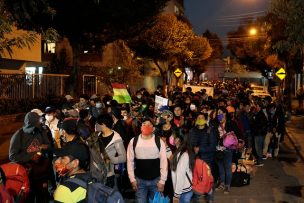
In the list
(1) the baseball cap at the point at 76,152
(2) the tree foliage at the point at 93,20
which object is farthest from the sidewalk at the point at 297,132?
(1) the baseball cap at the point at 76,152

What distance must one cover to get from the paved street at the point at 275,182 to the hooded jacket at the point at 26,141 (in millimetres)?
3809

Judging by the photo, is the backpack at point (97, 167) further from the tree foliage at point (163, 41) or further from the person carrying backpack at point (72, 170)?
the tree foliage at point (163, 41)

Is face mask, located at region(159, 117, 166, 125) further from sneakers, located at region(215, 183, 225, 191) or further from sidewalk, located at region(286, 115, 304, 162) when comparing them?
sidewalk, located at region(286, 115, 304, 162)

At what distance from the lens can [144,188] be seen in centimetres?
671

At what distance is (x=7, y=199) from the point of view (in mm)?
4312

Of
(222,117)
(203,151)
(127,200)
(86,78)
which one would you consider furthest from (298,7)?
(86,78)

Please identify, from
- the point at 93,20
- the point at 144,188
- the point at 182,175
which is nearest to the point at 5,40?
the point at 144,188

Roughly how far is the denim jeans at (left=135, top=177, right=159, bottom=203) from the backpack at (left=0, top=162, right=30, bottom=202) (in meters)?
1.59

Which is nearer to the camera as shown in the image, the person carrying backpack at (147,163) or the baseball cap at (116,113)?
the person carrying backpack at (147,163)

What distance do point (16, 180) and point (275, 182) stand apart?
6.97 meters

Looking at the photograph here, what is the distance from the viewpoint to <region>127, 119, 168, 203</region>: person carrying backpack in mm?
6584

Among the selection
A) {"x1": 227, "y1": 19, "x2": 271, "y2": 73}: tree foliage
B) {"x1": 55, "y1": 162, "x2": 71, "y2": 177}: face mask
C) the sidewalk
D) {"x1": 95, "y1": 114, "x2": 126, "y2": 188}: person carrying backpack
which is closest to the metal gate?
the sidewalk

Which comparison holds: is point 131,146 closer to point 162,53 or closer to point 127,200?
point 127,200

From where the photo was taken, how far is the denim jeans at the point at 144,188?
6.64 metres
